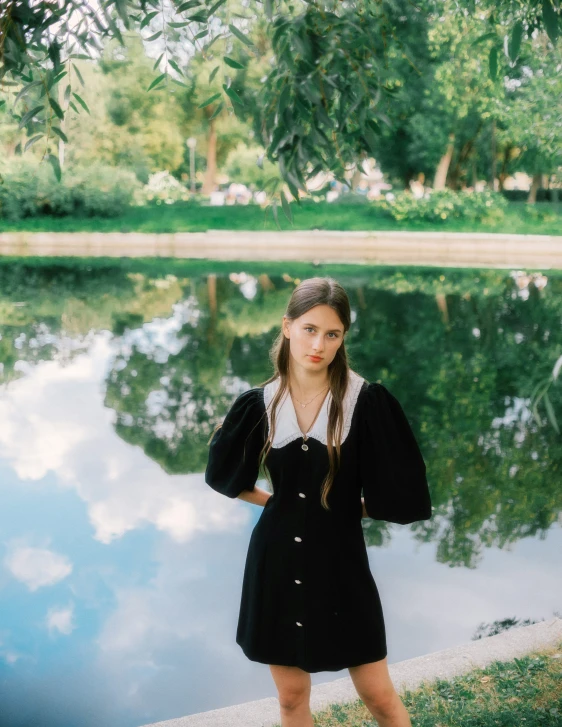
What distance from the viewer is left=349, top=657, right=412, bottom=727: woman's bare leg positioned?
2.41 m

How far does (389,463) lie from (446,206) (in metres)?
33.0

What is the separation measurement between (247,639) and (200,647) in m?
2.80

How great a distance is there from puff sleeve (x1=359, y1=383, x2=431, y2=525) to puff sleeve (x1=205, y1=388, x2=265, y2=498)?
29 cm

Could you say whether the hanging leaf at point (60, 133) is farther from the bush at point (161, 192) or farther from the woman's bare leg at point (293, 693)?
the bush at point (161, 192)

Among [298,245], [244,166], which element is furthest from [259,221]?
[244,166]

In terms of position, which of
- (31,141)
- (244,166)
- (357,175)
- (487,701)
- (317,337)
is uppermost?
(31,141)

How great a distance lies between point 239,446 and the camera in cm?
252

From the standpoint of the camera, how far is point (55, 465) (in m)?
8.41

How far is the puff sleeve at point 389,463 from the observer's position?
237 centimetres

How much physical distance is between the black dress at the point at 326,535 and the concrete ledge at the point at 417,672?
1.19 metres

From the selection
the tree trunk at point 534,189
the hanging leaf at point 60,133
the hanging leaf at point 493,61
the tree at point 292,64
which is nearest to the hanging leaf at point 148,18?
the tree at point 292,64

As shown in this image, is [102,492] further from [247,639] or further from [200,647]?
[247,639]

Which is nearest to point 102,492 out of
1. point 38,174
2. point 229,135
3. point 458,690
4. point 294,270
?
point 458,690

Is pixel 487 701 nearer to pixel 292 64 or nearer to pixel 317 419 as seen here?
pixel 317 419
